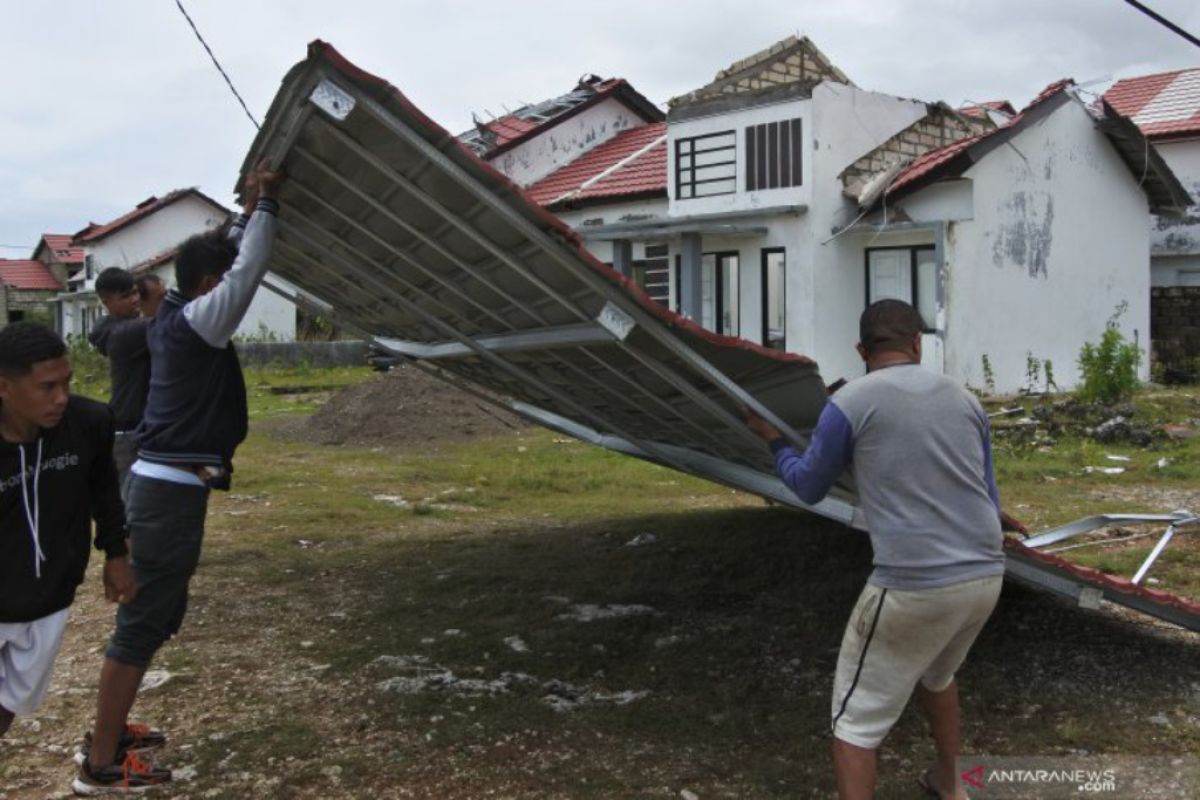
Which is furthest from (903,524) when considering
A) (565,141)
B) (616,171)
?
(565,141)

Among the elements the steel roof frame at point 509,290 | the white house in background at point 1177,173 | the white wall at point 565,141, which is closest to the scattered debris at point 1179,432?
the steel roof frame at point 509,290

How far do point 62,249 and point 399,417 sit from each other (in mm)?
41691

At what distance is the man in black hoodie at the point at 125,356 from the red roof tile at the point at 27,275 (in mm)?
49255

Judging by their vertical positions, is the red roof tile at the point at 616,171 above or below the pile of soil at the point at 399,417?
above

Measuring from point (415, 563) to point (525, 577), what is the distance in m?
0.90

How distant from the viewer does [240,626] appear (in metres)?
5.52

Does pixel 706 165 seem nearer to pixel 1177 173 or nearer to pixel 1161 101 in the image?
pixel 1177 173

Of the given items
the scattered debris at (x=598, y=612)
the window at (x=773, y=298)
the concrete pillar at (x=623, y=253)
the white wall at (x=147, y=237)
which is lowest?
the scattered debris at (x=598, y=612)

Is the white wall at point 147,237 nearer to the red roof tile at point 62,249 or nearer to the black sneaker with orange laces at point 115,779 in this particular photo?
the red roof tile at point 62,249

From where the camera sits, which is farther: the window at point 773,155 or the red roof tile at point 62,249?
the red roof tile at point 62,249

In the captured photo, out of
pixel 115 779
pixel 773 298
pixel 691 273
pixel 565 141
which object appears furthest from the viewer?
pixel 565 141

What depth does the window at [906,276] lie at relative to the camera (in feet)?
56.4

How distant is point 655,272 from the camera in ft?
68.6

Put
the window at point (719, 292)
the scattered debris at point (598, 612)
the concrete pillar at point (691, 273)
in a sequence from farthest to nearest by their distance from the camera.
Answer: the window at point (719, 292)
the concrete pillar at point (691, 273)
the scattered debris at point (598, 612)
